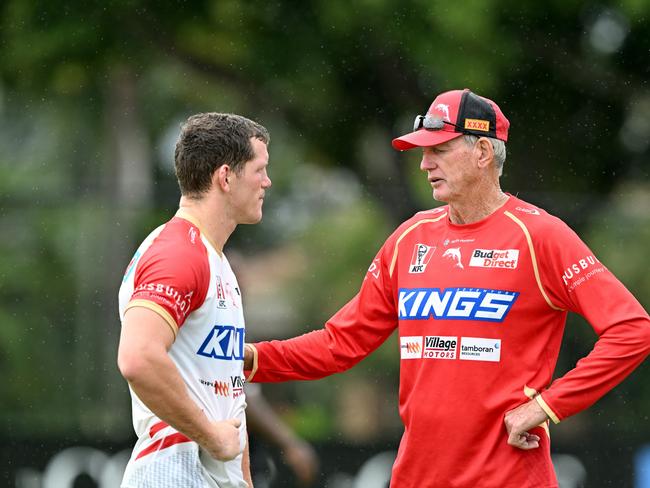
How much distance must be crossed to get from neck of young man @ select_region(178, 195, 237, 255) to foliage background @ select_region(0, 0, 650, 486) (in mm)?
4037

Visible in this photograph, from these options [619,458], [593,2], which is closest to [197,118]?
[619,458]

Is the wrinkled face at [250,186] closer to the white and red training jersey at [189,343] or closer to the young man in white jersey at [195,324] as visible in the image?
the young man in white jersey at [195,324]

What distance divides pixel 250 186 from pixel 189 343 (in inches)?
26.6

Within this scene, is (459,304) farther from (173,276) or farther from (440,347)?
(173,276)

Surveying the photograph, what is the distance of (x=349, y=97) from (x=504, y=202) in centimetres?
847

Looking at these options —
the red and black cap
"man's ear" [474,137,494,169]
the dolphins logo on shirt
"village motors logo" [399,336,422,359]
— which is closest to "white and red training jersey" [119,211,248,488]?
"village motors logo" [399,336,422,359]

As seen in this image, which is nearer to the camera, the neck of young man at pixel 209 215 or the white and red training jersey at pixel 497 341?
the neck of young man at pixel 209 215

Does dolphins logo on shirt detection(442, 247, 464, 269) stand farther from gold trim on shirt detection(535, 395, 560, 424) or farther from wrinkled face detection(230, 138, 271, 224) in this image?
wrinkled face detection(230, 138, 271, 224)

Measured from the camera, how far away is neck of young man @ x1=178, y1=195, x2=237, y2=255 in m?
4.50

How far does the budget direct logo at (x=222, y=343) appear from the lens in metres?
4.36

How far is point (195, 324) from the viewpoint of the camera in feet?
14.1

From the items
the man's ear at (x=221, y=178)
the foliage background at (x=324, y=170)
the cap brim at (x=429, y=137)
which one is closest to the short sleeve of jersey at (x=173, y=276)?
the man's ear at (x=221, y=178)

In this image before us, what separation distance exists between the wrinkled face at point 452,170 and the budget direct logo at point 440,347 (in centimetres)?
59

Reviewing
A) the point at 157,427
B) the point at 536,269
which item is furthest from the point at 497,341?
the point at 157,427
